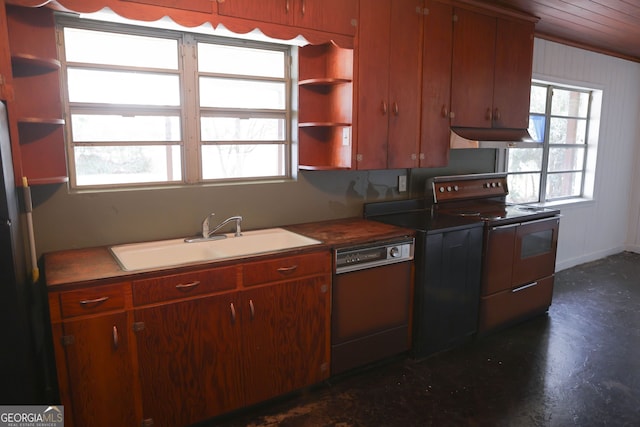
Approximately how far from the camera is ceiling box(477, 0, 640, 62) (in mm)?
3268

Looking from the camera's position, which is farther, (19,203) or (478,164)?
(478,164)

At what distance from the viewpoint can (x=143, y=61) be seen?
8.07ft

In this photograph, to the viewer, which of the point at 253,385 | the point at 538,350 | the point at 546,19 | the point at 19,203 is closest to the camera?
the point at 19,203

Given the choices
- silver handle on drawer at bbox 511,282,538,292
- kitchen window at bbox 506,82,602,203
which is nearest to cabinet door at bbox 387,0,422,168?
silver handle on drawer at bbox 511,282,538,292

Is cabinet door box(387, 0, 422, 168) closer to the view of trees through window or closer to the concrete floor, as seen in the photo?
the concrete floor

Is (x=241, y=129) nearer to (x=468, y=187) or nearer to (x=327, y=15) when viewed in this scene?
(x=327, y=15)

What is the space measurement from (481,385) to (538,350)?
73 centimetres

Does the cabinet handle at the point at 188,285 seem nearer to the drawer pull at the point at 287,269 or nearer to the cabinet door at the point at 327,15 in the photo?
the drawer pull at the point at 287,269

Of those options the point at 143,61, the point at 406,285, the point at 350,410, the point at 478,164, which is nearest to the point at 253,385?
the point at 350,410

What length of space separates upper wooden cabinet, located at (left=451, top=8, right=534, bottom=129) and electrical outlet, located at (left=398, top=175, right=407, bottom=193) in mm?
551

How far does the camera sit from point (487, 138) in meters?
3.42

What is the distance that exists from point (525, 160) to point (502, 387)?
2701mm

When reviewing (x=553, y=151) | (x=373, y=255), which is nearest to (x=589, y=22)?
(x=553, y=151)

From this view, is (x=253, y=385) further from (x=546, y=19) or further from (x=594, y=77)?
(x=594, y=77)
